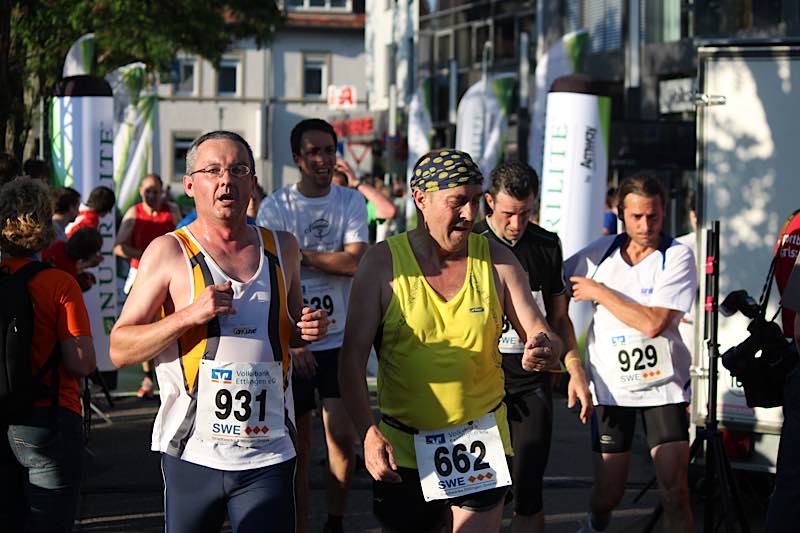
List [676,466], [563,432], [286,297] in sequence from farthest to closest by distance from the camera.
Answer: [563,432], [676,466], [286,297]

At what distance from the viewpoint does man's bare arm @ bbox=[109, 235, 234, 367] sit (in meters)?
4.36

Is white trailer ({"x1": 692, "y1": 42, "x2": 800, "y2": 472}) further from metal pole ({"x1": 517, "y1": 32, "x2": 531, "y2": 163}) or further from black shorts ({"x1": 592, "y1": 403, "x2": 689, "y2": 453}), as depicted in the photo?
metal pole ({"x1": 517, "y1": 32, "x2": 531, "y2": 163})

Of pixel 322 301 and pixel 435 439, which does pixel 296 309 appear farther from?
pixel 322 301

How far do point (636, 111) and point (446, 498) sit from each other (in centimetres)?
2449

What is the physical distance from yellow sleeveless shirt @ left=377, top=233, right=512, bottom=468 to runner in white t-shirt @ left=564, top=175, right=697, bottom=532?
2.06 metres

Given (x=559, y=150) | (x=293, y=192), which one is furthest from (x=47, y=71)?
(x=293, y=192)

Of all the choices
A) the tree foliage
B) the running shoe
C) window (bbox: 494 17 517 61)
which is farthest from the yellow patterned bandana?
window (bbox: 494 17 517 61)

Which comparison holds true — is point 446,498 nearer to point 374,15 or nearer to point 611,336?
point 611,336

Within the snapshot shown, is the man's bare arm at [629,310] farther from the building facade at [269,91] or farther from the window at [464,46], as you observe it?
the building facade at [269,91]

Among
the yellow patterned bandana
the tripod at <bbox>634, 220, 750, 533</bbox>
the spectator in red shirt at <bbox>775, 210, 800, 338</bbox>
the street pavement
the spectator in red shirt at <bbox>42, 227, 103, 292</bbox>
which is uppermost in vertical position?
the yellow patterned bandana

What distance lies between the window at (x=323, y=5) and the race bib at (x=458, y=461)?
5653 centimetres

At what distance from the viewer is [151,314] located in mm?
4523

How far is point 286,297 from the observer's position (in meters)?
4.75

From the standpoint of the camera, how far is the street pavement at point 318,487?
8.09 m
